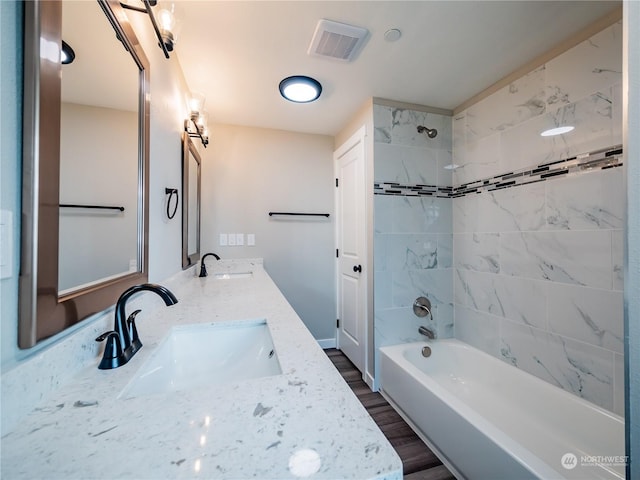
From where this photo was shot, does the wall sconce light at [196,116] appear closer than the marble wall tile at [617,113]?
No

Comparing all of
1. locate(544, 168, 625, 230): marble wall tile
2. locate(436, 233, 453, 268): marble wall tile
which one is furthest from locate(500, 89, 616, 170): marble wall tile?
locate(436, 233, 453, 268): marble wall tile

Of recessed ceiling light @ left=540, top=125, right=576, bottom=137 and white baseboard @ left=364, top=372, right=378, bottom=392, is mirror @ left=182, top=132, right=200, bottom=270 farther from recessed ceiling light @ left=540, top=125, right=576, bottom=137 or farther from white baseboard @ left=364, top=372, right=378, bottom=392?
recessed ceiling light @ left=540, top=125, right=576, bottom=137

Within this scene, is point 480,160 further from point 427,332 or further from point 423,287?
point 427,332

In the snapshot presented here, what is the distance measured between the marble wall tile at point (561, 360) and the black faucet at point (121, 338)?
2.04 m

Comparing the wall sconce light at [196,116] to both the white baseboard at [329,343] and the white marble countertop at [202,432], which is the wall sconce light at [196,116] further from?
the white baseboard at [329,343]

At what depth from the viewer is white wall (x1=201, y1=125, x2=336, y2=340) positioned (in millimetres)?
2541

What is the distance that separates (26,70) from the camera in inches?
18.5

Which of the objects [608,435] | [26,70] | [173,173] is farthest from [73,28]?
[608,435]

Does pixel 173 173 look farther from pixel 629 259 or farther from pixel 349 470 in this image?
pixel 629 259

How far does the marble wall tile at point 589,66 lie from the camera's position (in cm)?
Result: 128

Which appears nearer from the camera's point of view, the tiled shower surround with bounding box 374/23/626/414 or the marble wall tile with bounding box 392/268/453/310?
the tiled shower surround with bounding box 374/23/626/414

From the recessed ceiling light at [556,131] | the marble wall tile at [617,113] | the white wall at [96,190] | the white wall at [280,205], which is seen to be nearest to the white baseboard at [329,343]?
the white wall at [280,205]

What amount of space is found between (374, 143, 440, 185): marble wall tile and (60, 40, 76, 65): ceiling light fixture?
1809 millimetres

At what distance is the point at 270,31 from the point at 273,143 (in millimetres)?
1309
